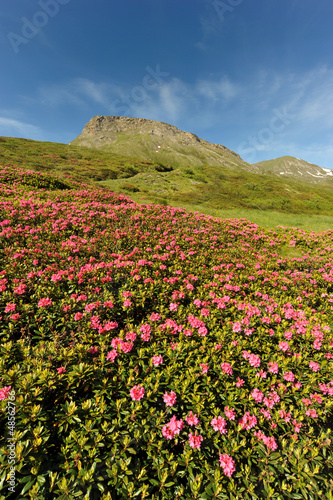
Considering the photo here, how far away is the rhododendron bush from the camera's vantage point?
7.95ft

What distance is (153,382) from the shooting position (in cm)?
336

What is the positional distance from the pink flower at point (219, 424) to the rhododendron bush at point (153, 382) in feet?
0.10

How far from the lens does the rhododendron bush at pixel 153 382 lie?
2424 millimetres

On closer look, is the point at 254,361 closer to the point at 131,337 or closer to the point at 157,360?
the point at 157,360

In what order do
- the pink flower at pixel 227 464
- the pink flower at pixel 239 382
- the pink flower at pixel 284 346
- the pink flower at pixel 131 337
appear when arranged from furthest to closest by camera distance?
1. the pink flower at pixel 284 346
2. the pink flower at pixel 131 337
3. the pink flower at pixel 239 382
4. the pink flower at pixel 227 464

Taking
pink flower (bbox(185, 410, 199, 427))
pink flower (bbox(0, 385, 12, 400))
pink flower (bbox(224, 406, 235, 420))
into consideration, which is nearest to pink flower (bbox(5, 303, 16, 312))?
pink flower (bbox(0, 385, 12, 400))

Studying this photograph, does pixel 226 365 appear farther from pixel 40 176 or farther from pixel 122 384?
pixel 40 176

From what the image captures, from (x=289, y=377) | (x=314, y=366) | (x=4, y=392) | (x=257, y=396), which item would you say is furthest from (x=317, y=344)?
(x=4, y=392)

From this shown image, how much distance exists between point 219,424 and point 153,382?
3.82 ft

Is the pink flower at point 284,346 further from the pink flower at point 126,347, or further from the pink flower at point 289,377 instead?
the pink flower at point 126,347

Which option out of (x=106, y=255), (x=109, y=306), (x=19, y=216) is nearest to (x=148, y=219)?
(x=106, y=255)

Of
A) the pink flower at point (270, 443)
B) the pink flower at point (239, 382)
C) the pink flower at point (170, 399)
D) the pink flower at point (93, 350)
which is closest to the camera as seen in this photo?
the pink flower at point (270, 443)

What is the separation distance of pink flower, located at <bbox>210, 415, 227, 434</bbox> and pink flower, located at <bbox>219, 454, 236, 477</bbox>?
0.29m

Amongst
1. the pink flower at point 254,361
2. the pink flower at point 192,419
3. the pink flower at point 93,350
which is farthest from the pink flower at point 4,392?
the pink flower at point 254,361
